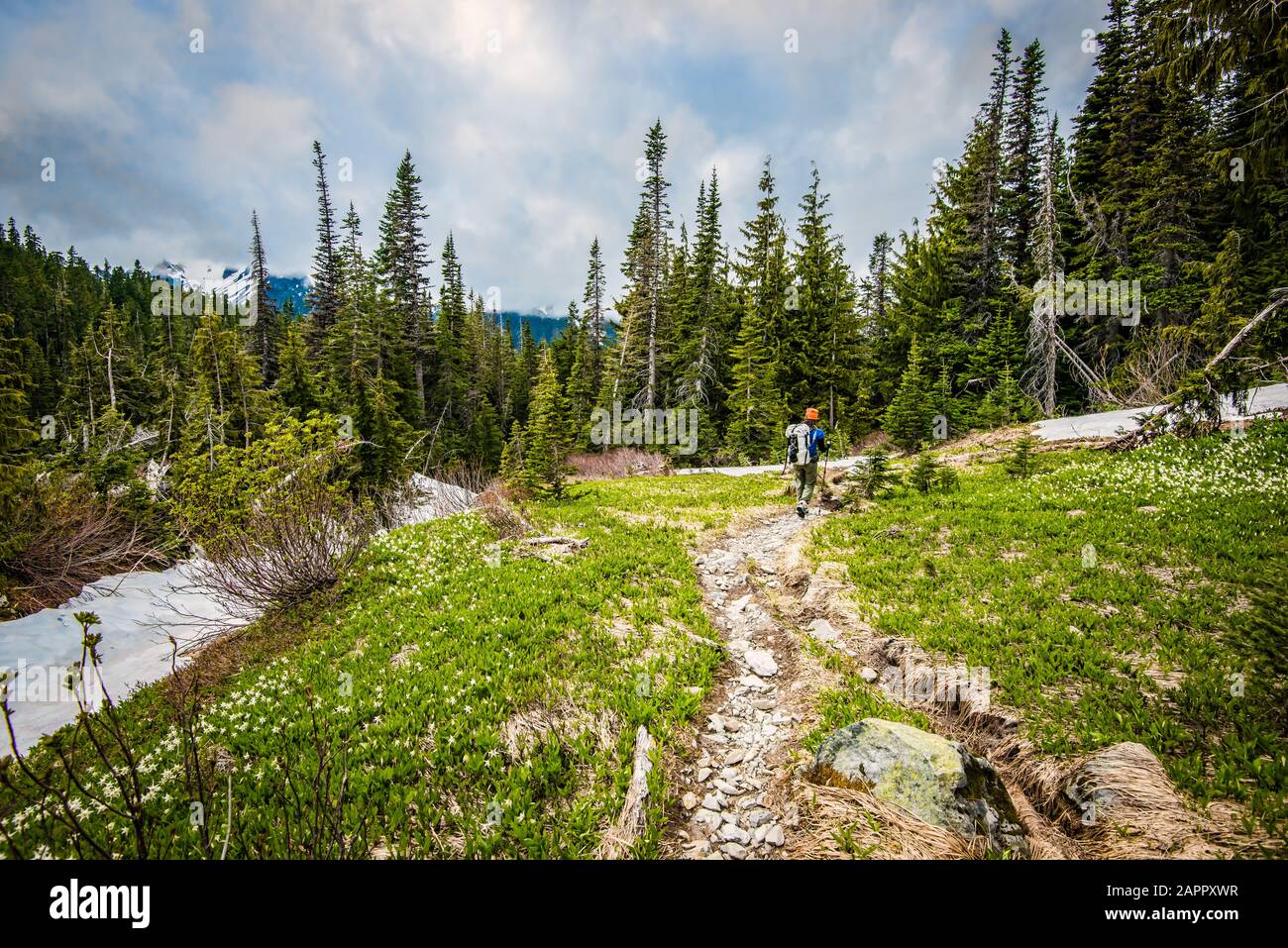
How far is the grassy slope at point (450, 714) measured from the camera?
3879 millimetres

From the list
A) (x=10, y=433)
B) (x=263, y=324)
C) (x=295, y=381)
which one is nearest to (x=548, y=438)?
(x=10, y=433)

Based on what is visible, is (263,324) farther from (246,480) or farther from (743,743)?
(743,743)

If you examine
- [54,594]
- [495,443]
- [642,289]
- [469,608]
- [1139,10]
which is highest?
[1139,10]

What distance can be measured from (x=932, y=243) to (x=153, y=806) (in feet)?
125

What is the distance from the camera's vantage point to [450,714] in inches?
209

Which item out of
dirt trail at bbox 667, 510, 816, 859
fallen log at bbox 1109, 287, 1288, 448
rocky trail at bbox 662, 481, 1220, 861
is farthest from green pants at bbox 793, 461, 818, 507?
rocky trail at bbox 662, 481, 1220, 861

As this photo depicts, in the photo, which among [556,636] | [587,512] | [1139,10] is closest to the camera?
[556,636]

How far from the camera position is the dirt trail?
12.3 ft

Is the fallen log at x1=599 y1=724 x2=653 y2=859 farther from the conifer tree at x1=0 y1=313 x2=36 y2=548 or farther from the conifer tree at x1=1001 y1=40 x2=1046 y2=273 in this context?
the conifer tree at x1=1001 y1=40 x2=1046 y2=273

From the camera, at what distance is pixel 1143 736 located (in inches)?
163

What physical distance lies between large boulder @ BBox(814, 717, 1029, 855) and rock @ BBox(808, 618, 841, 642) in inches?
100

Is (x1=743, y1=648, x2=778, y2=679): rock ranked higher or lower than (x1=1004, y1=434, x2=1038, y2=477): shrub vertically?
lower
